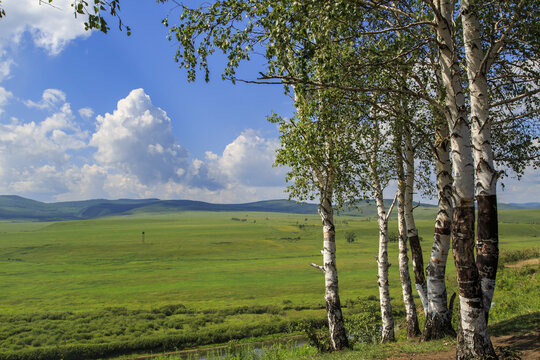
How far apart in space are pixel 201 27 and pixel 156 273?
113335 millimetres

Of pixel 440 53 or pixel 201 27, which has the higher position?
pixel 201 27

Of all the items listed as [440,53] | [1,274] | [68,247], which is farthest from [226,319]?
[68,247]

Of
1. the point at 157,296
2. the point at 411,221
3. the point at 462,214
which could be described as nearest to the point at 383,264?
the point at 411,221

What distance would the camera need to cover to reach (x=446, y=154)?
51.0ft

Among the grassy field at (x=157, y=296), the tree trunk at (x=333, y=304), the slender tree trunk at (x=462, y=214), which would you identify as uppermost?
the slender tree trunk at (x=462, y=214)

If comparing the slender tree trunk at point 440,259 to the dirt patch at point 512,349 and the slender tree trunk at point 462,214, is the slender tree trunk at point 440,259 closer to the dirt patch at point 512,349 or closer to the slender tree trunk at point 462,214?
the dirt patch at point 512,349

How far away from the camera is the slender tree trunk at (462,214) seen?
9.29 meters

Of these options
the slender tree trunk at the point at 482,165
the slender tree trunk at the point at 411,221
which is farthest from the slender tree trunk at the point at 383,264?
the slender tree trunk at the point at 482,165

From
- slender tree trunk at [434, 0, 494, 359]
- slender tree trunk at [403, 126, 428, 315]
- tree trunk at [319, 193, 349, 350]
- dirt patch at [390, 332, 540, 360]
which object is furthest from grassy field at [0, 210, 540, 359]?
slender tree trunk at [434, 0, 494, 359]

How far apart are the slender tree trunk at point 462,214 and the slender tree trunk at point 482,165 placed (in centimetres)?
24

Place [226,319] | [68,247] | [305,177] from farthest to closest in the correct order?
[68,247]
[226,319]
[305,177]

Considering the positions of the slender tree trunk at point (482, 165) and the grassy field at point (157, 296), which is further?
the grassy field at point (157, 296)

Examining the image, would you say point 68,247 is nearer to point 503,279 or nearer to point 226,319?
point 226,319

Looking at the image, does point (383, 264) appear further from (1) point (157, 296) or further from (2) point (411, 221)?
(1) point (157, 296)
